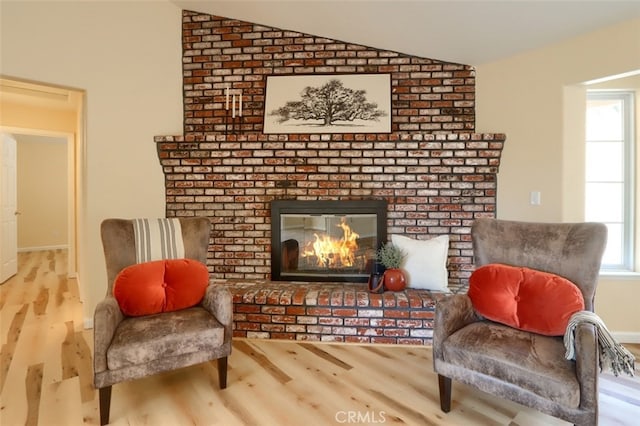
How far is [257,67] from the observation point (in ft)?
9.91

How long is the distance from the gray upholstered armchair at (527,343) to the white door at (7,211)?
16.8 feet

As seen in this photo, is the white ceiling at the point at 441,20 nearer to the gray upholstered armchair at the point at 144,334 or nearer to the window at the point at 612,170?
the window at the point at 612,170

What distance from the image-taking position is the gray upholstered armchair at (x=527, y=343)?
127 centimetres

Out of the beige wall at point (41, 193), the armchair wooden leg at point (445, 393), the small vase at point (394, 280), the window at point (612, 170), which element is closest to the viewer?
the armchair wooden leg at point (445, 393)

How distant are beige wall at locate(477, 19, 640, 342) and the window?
21 centimetres

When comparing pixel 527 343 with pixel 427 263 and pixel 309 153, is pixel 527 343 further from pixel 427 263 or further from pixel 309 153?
pixel 309 153

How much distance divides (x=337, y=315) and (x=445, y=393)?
0.94 meters

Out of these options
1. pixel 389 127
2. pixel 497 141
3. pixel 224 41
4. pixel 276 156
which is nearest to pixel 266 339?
pixel 276 156

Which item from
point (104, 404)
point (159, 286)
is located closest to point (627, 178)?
point (159, 286)

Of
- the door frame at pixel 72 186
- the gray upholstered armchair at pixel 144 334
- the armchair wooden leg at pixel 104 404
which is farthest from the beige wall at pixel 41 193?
the armchair wooden leg at pixel 104 404

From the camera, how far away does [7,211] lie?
13.8ft

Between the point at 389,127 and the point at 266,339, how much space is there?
2.08 metres

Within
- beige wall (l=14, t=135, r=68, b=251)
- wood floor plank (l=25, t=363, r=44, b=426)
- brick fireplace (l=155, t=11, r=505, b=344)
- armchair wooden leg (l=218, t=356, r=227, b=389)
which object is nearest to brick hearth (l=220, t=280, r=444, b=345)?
brick fireplace (l=155, t=11, r=505, b=344)

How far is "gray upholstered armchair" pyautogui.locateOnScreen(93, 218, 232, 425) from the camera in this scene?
154 cm
